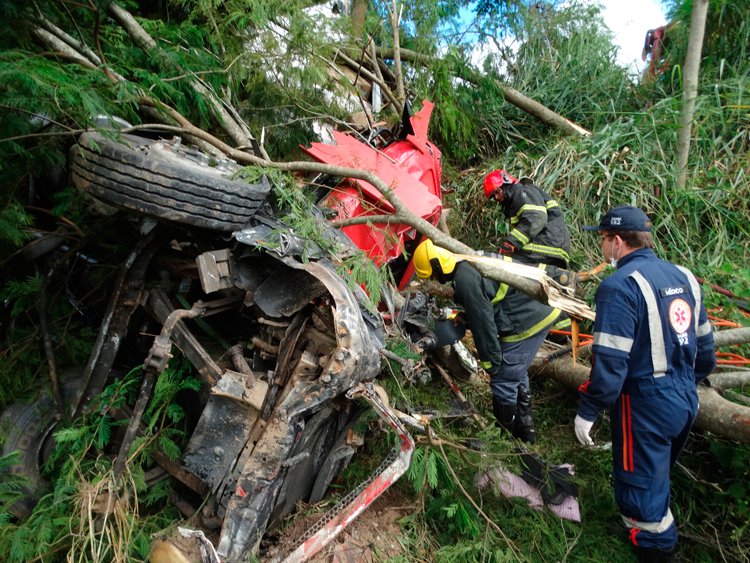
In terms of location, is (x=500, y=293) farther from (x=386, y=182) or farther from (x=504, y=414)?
(x=386, y=182)

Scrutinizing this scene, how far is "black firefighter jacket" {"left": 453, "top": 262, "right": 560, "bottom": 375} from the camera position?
3.08 m

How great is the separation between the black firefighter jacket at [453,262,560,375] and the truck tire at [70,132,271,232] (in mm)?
1740

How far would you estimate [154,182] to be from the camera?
70.7 inches

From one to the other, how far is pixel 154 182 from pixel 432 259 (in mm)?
1859

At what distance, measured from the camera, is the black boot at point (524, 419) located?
3.41 m

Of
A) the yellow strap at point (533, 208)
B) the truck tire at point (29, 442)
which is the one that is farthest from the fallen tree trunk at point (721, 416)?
the truck tire at point (29, 442)

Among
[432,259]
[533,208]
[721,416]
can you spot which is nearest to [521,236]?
[533,208]

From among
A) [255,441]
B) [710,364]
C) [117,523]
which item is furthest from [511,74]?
[117,523]

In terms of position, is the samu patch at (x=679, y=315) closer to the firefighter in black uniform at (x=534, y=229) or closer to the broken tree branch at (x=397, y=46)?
the firefighter in black uniform at (x=534, y=229)

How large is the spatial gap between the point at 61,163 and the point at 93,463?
5.13 ft

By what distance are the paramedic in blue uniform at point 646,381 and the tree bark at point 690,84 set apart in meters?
3.18

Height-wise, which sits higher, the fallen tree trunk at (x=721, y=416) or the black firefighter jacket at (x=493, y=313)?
the black firefighter jacket at (x=493, y=313)

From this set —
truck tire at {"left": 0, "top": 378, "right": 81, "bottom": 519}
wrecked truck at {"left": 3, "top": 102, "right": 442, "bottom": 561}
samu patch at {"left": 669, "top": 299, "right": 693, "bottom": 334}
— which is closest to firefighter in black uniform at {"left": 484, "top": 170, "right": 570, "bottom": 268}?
samu patch at {"left": 669, "top": 299, "right": 693, "bottom": 334}

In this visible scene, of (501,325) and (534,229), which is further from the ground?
(534,229)
